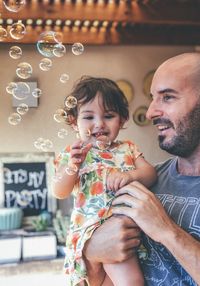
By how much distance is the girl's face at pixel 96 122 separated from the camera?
119 centimetres

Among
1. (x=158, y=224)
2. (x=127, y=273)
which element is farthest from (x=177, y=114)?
(x=127, y=273)

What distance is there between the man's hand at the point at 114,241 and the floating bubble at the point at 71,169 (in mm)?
153

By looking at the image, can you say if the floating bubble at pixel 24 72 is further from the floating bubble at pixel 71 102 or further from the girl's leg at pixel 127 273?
the girl's leg at pixel 127 273

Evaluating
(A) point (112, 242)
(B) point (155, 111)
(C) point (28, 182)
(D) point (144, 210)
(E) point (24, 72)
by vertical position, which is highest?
(E) point (24, 72)

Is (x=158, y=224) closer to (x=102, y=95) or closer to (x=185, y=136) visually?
(x=185, y=136)

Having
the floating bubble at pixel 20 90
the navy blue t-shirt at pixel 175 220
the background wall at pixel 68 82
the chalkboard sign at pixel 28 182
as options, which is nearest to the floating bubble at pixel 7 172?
the chalkboard sign at pixel 28 182

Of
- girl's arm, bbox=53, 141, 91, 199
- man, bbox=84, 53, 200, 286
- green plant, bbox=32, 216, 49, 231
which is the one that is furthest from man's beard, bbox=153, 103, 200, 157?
green plant, bbox=32, 216, 49, 231

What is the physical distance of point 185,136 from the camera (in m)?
1.12

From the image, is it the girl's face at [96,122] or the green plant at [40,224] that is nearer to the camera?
the girl's face at [96,122]

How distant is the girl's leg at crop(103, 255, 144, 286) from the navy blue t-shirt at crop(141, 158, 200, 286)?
18 millimetres

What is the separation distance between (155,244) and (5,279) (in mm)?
1527

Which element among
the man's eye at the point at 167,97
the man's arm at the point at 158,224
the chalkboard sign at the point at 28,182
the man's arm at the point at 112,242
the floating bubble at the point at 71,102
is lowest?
the chalkboard sign at the point at 28,182

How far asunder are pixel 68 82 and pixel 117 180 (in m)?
1.97

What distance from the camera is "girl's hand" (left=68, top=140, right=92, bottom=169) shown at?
3.68ft
